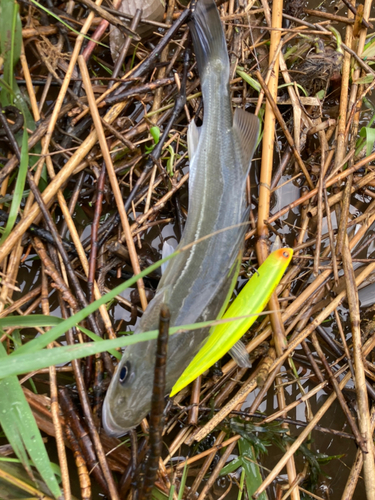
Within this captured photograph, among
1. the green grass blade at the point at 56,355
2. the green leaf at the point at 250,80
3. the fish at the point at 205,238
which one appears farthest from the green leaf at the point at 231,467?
the green leaf at the point at 250,80

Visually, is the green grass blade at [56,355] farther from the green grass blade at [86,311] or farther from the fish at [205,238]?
the fish at [205,238]

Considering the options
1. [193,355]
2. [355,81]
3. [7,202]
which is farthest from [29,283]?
[355,81]

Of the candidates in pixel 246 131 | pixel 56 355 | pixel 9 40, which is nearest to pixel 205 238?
pixel 56 355

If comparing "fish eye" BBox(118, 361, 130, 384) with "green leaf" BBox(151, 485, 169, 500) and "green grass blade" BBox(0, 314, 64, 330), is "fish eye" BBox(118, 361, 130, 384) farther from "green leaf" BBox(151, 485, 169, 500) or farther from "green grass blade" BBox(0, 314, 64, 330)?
"green leaf" BBox(151, 485, 169, 500)

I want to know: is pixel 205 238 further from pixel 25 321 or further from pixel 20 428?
pixel 20 428

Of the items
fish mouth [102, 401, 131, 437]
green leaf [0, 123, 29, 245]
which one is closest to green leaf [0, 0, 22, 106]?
green leaf [0, 123, 29, 245]

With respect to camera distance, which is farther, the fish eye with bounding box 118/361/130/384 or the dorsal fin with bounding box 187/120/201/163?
the dorsal fin with bounding box 187/120/201/163

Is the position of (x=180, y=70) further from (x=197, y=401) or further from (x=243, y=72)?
(x=197, y=401)
